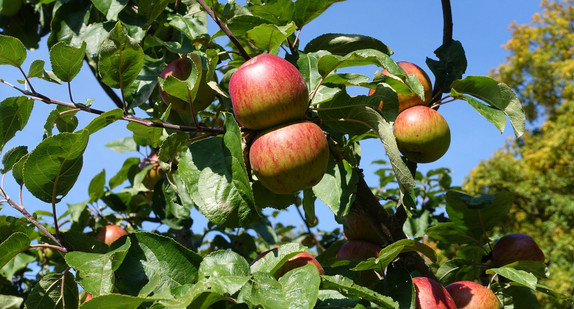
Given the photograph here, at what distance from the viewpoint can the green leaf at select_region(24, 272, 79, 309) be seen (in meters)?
1.25

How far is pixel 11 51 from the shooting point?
1.25 m

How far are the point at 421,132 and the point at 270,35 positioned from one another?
16.5 inches

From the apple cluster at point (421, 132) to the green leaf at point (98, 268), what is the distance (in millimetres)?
673

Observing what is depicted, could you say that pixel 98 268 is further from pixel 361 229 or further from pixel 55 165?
pixel 361 229

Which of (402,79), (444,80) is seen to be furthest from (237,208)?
(444,80)

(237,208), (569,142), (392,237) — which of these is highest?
(237,208)

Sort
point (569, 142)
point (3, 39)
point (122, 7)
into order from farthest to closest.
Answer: point (569, 142)
point (122, 7)
point (3, 39)

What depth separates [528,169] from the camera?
10.6 m

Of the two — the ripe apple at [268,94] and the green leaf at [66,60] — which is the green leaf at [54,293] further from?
the ripe apple at [268,94]

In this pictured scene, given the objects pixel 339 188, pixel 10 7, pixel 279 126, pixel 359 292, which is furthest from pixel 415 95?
pixel 10 7

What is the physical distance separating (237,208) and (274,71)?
28 centimetres

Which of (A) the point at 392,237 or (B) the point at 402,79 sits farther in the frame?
(A) the point at 392,237

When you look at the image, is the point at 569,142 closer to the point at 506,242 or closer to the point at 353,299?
the point at 506,242

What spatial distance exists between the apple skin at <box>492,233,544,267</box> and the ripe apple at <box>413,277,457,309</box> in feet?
1.50
